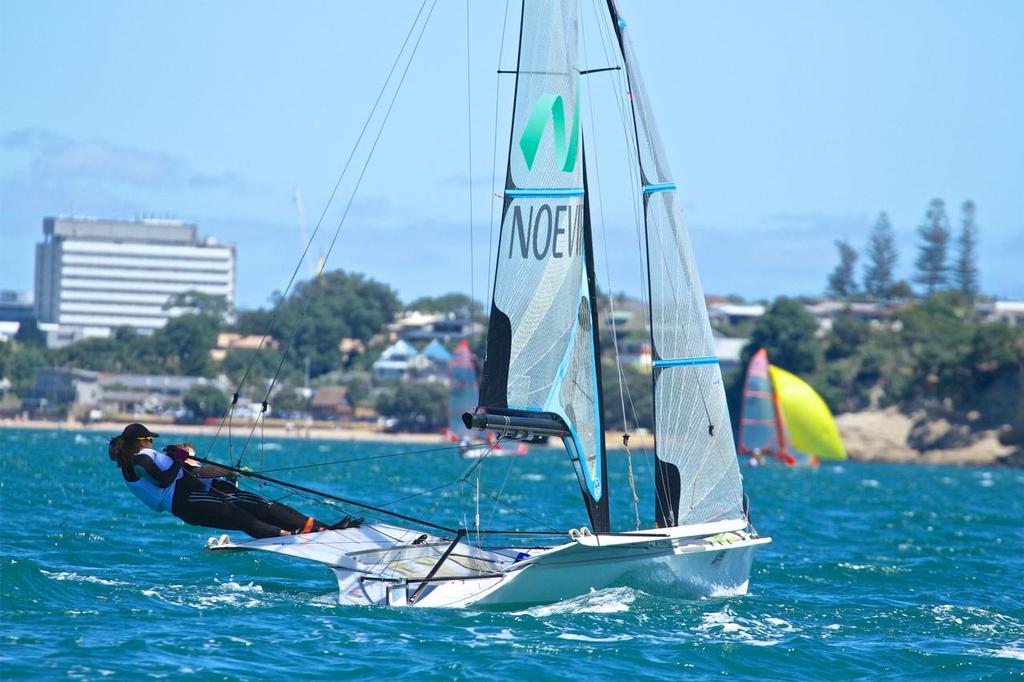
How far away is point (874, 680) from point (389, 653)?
3.92 m

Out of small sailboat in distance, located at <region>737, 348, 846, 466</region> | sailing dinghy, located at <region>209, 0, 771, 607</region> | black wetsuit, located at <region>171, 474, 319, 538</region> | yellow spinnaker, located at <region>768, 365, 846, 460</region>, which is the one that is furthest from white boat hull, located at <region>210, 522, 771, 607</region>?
yellow spinnaker, located at <region>768, 365, 846, 460</region>

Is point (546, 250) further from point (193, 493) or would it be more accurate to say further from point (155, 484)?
point (155, 484)

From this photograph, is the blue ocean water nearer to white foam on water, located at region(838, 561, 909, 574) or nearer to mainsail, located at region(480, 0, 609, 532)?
white foam on water, located at region(838, 561, 909, 574)

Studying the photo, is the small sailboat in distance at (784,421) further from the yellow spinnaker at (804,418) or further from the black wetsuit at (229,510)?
the black wetsuit at (229,510)

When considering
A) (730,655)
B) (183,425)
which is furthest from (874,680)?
(183,425)

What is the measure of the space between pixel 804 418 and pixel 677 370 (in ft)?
170

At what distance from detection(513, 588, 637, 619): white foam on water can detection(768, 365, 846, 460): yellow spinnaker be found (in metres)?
53.1

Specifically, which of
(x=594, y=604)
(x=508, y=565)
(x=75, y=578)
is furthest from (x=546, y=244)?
(x=75, y=578)

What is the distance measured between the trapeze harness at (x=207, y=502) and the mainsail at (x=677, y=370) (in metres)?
3.96

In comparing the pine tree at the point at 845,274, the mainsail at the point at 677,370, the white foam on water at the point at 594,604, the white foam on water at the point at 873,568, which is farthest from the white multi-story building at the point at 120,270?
the white foam on water at the point at 594,604

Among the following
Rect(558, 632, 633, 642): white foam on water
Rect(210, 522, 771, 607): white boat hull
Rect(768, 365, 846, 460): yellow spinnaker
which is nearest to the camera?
Rect(558, 632, 633, 642): white foam on water

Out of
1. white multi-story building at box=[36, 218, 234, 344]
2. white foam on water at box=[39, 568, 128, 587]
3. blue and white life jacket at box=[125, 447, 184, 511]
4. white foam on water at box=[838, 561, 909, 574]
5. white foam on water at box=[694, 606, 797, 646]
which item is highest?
white multi-story building at box=[36, 218, 234, 344]

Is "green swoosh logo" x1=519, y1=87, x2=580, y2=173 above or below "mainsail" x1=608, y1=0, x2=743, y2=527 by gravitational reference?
above

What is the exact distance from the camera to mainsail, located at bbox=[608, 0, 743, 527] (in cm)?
1630
